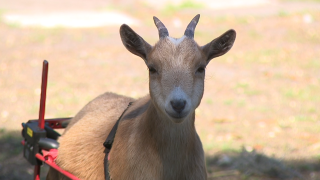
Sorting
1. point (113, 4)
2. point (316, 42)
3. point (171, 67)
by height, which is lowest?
point (171, 67)

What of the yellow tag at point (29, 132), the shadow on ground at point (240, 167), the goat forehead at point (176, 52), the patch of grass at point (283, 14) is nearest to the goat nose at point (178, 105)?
the goat forehead at point (176, 52)

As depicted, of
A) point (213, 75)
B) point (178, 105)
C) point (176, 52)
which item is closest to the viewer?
point (178, 105)

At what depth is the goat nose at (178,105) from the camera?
289 centimetres

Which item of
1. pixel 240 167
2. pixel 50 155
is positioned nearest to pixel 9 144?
pixel 50 155

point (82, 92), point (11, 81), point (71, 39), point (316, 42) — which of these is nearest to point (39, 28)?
point (71, 39)

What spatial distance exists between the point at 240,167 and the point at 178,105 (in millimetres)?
2722

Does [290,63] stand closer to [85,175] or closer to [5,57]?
[5,57]

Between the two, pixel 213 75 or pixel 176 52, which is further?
pixel 213 75

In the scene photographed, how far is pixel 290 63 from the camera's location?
419 inches

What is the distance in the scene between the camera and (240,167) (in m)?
5.32

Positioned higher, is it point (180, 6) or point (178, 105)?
point (180, 6)

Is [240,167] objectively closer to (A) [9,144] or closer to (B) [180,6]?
(A) [9,144]

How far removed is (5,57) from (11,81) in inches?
76.7

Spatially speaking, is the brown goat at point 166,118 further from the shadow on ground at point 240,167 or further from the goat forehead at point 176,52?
the shadow on ground at point 240,167
